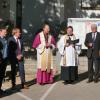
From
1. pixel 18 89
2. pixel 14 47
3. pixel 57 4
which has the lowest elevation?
pixel 18 89

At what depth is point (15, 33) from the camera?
593 inches

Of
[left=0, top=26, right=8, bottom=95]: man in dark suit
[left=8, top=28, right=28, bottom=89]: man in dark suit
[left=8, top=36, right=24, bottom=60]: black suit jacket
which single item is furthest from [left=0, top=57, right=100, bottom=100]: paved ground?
[left=8, top=36, right=24, bottom=60]: black suit jacket

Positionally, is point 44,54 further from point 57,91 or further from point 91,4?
point 91,4

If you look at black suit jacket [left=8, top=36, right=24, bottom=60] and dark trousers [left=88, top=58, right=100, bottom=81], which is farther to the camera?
dark trousers [left=88, top=58, right=100, bottom=81]

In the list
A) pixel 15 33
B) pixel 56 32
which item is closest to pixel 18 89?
pixel 15 33

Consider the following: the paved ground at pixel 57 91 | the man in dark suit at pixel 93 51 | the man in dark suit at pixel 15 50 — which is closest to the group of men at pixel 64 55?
the man in dark suit at pixel 93 51

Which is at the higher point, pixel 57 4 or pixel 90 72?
pixel 57 4

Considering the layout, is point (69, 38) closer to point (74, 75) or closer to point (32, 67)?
point (74, 75)

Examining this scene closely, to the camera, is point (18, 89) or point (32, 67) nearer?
point (18, 89)

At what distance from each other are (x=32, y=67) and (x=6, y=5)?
5.68 meters

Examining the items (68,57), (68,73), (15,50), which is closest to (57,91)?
(68,73)

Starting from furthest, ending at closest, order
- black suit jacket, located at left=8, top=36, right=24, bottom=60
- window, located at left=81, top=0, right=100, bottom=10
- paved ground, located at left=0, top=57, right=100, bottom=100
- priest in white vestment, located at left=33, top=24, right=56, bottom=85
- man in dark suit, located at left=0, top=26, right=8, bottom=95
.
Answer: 1. window, located at left=81, top=0, right=100, bottom=10
2. priest in white vestment, located at left=33, top=24, right=56, bottom=85
3. black suit jacket, located at left=8, top=36, right=24, bottom=60
4. paved ground, located at left=0, top=57, right=100, bottom=100
5. man in dark suit, located at left=0, top=26, right=8, bottom=95

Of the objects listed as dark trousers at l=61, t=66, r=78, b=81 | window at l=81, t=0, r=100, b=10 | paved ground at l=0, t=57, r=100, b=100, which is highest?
window at l=81, t=0, r=100, b=10

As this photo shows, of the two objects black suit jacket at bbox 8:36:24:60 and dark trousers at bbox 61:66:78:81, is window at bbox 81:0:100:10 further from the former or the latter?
black suit jacket at bbox 8:36:24:60
